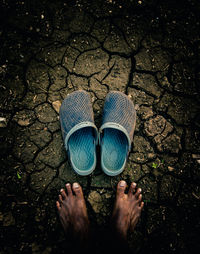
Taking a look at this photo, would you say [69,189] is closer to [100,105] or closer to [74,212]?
[74,212]

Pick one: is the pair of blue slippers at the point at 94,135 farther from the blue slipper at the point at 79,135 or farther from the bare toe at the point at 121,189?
the bare toe at the point at 121,189

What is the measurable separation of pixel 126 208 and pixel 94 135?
2.65 feet

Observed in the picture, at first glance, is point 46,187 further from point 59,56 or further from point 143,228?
point 59,56

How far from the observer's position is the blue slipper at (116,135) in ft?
5.58

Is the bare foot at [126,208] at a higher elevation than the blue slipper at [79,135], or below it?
below

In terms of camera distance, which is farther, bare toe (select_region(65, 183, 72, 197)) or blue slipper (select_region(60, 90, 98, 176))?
bare toe (select_region(65, 183, 72, 197))

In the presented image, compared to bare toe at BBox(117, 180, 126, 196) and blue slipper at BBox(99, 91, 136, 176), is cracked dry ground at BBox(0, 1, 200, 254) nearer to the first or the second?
bare toe at BBox(117, 180, 126, 196)

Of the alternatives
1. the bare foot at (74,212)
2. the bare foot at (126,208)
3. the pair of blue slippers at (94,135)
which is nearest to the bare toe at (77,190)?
the bare foot at (74,212)

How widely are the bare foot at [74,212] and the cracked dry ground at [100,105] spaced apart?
9 cm

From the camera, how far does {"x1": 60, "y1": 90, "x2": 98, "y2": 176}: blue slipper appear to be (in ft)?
5.57

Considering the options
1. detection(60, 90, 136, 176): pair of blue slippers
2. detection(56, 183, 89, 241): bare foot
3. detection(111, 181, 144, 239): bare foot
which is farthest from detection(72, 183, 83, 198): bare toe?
detection(111, 181, 144, 239): bare foot

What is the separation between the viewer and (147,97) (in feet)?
6.71

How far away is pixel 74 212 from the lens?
1.79 meters

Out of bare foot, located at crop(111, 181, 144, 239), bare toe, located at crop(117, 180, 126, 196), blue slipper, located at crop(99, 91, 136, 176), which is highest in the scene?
blue slipper, located at crop(99, 91, 136, 176)
